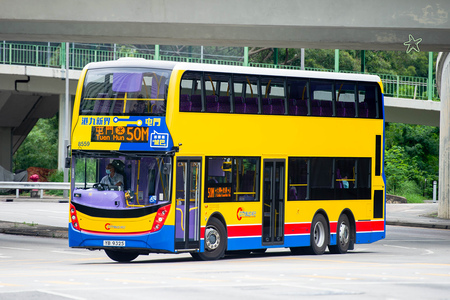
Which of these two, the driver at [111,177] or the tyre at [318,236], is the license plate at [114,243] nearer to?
the driver at [111,177]

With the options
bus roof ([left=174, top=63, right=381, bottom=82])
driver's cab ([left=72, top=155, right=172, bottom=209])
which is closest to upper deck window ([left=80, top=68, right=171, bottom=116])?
bus roof ([left=174, top=63, right=381, bottom=82])

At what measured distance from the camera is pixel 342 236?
2308 cm

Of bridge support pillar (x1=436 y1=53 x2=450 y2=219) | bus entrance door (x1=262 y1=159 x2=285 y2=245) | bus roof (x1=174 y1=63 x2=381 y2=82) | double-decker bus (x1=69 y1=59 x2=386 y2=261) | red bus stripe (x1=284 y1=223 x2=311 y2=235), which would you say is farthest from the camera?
bridge support pillar (x1=436 y1=53 x2=450 y2=219)

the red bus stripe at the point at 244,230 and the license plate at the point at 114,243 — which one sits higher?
the red bus stripe at the point at 244,230

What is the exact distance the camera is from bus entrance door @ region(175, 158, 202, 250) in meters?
19.0

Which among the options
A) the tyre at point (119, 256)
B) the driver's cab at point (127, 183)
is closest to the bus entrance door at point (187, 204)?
the driver's cab at point (127, 183)

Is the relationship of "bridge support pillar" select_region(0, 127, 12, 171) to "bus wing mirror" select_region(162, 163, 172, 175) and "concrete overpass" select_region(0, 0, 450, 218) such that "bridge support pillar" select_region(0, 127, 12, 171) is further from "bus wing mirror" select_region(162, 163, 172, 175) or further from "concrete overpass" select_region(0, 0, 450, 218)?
"bus wing mirror" select_region(162, 163, 172, 175)

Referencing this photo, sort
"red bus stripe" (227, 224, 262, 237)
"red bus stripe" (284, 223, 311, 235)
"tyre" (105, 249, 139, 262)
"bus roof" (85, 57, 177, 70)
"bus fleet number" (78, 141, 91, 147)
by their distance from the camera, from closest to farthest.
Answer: "bus roof" (85, 57, 177, 70)
"bus fleet number" (78, 141, 91, 147)
"tyre" (105, 249, 139, 262)
"red bus stripe" (227, 224, 262, 237)
"red bus stripe" (284, 223, 311, 235)

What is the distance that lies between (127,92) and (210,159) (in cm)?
220

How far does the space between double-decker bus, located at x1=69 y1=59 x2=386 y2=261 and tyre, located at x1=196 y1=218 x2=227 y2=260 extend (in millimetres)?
24

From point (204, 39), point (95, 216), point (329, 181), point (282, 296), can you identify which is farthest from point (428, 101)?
point (282, 296)

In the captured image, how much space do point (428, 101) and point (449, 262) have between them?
35.2 metres

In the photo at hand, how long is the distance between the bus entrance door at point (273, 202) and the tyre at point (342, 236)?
6.97ft

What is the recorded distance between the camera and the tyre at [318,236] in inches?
875
